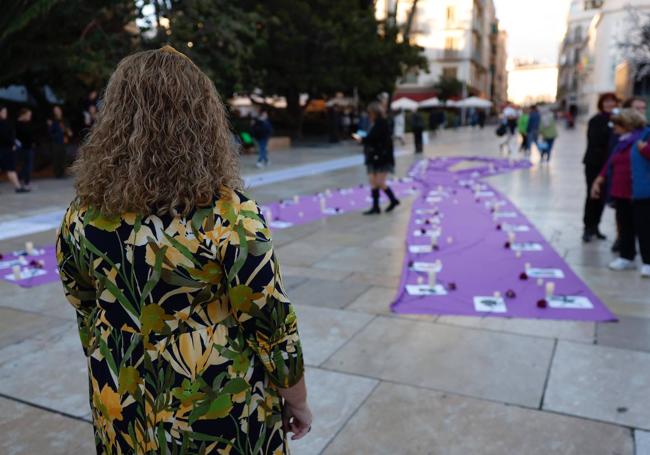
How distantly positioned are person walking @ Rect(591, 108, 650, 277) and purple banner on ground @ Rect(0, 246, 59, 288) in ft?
19.0

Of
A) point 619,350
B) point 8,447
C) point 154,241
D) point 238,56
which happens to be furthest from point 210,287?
point 238,56

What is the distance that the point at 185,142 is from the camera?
1491 millimetres

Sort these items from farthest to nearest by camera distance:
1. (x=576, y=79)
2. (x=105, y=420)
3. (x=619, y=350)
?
(x=576, y=79) → (x=619, y=350) → (x=105, y=420)

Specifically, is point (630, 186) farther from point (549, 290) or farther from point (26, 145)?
point (26, 145)

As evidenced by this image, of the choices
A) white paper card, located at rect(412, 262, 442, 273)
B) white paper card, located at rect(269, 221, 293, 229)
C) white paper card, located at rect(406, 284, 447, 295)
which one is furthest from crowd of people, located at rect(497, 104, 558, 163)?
white paper card, located at rect(406, 284, 447, 295)

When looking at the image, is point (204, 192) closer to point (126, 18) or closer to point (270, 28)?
point (126, 18)

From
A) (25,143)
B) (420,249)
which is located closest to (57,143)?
(25,143)

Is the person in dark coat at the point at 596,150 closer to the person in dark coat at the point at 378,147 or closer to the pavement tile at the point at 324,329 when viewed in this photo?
the person in dark coat at the point at 378,147

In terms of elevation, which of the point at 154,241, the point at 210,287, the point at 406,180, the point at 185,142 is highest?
the point at 185,142

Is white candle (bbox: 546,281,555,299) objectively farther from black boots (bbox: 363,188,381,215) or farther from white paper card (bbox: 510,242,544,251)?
black boots (bbox: 363,188,381,215)

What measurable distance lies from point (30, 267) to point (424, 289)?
4.26 meters

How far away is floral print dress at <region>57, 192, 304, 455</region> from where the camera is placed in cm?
147

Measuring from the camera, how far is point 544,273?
5.91 metres

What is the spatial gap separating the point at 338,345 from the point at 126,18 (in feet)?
45.8
